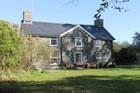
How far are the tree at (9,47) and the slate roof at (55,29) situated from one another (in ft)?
65.7

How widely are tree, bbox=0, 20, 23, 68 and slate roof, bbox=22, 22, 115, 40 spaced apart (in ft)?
65.7

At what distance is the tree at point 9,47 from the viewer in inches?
1719

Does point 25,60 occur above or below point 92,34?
below

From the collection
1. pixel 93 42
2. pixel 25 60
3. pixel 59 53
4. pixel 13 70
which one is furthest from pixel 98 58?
pixel 13 70

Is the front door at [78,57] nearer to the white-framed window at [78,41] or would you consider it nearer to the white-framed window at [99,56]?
the white-framed window at [78,41]

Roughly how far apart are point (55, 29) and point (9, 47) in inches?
1147

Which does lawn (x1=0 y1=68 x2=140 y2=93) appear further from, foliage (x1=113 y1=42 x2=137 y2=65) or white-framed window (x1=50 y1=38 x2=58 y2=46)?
foliage (x1=113 y1=42 x2=137 y2=65)

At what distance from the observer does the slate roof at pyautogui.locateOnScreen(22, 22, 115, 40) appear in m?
70.0

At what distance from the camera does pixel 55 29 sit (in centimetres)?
7269

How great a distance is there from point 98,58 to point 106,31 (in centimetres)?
676

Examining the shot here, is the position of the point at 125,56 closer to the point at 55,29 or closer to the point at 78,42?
the point at 78,42

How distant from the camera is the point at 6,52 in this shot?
4425 centimetres

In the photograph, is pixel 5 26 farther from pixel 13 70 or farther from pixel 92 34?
pixel 92 34

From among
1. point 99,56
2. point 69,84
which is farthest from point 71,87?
point 99,56
